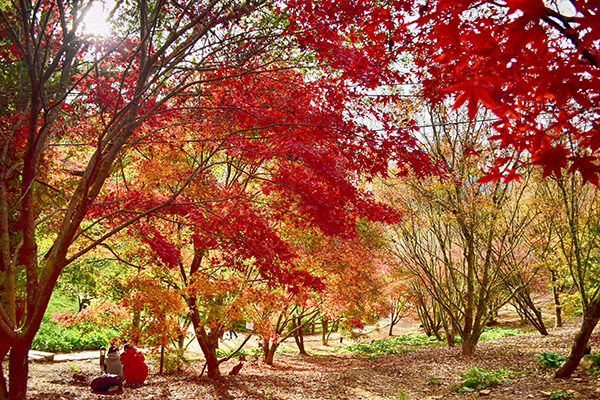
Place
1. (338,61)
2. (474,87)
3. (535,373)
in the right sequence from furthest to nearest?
1. (535,373)
2. (338,61)
3. (474,87)

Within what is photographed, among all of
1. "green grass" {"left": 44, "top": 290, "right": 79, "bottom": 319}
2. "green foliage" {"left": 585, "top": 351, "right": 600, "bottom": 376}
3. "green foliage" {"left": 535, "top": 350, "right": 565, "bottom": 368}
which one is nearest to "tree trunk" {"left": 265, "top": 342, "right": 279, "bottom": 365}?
"green foliage" {"left": 535, "top": 350, "right": 565, "bottom": 368}

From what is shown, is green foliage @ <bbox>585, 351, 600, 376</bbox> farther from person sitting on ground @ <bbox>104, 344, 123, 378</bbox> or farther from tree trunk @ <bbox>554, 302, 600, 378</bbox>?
person sitting on ground @ <bbox>104, 344, 123, 378</bbox>

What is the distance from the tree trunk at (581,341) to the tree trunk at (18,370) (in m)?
6.34

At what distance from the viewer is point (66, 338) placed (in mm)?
12992

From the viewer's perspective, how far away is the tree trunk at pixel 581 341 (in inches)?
205

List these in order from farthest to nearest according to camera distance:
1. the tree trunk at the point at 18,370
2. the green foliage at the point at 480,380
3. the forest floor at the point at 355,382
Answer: the green foliage at the point at 480,380, the forest floor at the point at 355,382, the tree trunk at the point at 18,370

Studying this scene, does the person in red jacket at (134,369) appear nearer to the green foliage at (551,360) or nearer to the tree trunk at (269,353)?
the tree trunk at (269,353)

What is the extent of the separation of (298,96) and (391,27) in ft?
5.55

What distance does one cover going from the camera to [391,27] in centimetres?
394

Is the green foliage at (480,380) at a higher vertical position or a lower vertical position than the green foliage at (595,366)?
lower

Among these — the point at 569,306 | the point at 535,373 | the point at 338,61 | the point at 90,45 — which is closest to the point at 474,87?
the point at 338,61

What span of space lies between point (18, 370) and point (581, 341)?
21.2ft

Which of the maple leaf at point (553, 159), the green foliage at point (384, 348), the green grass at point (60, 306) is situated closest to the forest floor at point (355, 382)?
the green foliage at point (384, 348)

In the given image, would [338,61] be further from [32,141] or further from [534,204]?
[534,204]
